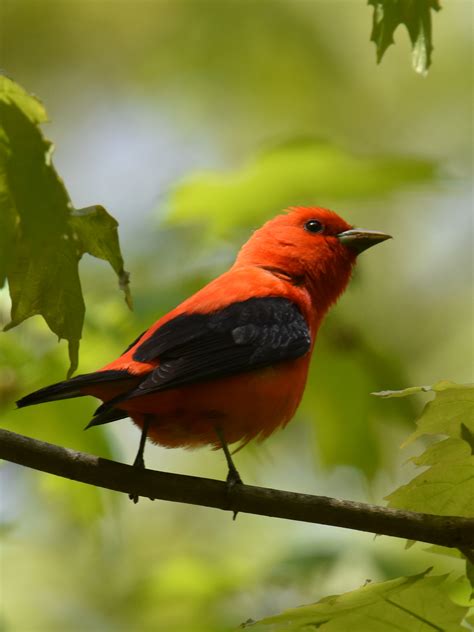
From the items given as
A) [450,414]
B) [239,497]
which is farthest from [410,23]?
[239,497]

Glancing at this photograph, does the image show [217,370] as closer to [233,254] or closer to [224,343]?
[224,343]

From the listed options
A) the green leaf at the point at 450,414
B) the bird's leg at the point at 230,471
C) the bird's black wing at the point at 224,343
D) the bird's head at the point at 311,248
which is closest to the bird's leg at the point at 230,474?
the bird's leg at the point at 230,471

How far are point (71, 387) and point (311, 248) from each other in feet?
6.16

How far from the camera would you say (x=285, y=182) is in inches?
174

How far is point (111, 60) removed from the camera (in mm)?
10664

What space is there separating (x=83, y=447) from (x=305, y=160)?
5.17 ft

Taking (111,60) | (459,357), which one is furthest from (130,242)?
(111,60)

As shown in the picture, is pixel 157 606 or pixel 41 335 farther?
pixel 157 606

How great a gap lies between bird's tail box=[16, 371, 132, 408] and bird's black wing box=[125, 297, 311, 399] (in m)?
0.09

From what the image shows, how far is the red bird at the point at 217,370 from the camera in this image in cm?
331

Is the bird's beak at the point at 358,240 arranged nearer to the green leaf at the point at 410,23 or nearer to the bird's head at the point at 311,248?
the bird's head at the point at 311,248

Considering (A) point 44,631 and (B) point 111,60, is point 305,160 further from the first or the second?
(B) point 111,60

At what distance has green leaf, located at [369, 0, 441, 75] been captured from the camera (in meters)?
2.62

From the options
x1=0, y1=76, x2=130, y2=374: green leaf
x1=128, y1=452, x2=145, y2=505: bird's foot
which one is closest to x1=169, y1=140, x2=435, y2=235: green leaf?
x1=128, y1=452, x2=145, y2=505: bird's foot
